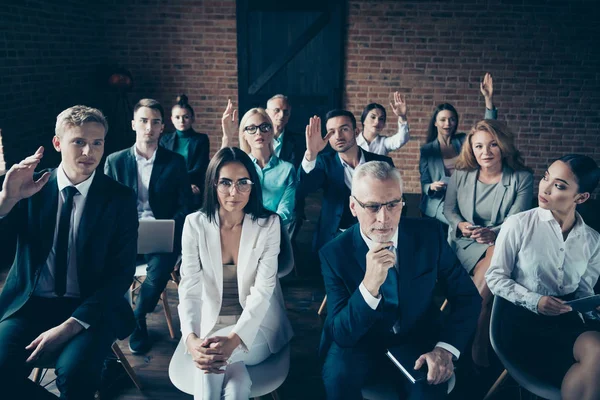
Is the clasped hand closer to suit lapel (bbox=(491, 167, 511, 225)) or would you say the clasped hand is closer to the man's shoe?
the man's shoe

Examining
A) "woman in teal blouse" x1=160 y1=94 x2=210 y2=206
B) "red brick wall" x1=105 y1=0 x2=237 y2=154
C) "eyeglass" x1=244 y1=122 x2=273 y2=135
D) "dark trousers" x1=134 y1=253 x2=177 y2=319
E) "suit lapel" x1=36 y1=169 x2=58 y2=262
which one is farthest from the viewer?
"red brick wall" x1=105 y1=0 x2=237 y2=154

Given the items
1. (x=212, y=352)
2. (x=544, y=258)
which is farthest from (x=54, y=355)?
(x=544, y=258)

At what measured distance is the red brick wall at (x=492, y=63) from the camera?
5.99 metres

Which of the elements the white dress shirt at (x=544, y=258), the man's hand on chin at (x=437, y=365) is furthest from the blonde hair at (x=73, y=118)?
the white dress shirt at (x=544, y=258)

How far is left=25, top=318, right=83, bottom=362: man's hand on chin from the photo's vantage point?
1954 mm

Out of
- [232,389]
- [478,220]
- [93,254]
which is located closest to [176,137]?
[93,254]

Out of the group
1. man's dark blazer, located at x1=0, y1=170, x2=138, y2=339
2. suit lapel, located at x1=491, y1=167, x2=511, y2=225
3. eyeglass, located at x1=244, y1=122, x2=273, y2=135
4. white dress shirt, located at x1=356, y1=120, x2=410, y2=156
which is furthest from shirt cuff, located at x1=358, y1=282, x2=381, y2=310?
white dress shirt, located at x1=356, y1=120, x2=410, y2=156

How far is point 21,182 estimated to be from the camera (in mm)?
2014

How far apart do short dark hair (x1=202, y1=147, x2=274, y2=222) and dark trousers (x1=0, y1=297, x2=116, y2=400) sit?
0.71m

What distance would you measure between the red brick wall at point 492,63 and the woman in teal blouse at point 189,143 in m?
2.62

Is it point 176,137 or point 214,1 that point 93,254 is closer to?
point 176,137

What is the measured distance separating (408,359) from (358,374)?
208 millimetres

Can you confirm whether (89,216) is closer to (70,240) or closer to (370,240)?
(70,240)

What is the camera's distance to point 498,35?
6051mm
